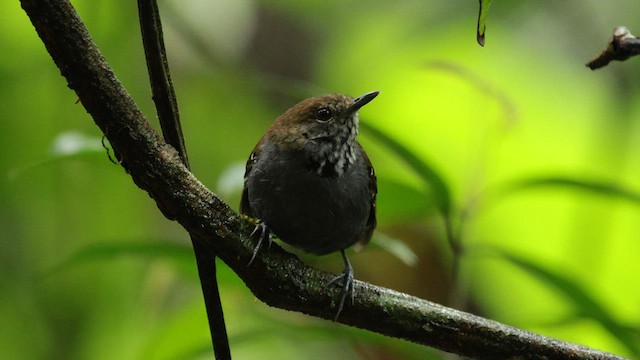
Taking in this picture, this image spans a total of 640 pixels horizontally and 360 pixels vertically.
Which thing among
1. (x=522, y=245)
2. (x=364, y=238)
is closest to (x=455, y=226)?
(x=364, y=238)

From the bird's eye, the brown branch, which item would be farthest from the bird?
the brown branch

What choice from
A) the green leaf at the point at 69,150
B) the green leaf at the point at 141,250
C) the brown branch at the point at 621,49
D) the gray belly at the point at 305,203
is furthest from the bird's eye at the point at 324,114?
the brown branch at the point at 621,49

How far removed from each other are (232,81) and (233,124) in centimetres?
33

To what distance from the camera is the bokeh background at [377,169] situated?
2699mm

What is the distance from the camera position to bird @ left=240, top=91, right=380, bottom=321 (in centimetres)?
249

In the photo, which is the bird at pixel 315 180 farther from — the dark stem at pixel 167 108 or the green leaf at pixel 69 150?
the dark stem at pixel 167 108

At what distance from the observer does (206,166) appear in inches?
182

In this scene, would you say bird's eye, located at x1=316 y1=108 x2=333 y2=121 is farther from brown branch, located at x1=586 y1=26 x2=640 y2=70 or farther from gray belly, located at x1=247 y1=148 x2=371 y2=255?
brown branch, located at x1=586 y1=26 x2=640 y2=70

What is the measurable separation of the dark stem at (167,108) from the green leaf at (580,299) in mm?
1205

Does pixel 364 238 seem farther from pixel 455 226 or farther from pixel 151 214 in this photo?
pixel 151 214

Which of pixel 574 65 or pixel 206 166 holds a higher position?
pixel 206 166

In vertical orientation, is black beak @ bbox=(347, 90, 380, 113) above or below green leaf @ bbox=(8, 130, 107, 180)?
below

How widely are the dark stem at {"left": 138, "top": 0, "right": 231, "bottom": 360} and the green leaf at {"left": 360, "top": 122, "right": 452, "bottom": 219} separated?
2.88 feet

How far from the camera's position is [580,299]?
2.44 metres
